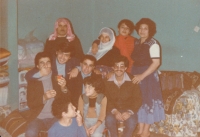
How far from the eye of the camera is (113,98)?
251 cm

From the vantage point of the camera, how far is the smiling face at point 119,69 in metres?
2.55

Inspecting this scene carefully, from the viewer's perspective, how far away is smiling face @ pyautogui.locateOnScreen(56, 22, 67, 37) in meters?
2.62

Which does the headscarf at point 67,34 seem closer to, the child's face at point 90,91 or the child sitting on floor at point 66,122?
the child's face at point 90,91

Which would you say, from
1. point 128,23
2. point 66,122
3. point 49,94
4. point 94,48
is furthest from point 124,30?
point 66,122

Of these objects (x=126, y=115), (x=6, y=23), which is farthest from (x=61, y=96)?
(x=6, y=23)

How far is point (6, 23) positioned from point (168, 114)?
1.58 metres

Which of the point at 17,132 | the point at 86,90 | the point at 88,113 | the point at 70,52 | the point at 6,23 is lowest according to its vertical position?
the point at 17,132

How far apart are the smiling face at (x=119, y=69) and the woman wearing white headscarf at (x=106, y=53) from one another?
5cm

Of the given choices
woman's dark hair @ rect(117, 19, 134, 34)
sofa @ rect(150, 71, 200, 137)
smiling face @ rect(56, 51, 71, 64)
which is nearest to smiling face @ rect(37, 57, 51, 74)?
smiling face @ rect(56, 51, 71, 64)

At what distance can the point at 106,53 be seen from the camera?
2.65m

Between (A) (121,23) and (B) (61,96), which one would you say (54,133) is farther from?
(A) (121,23)

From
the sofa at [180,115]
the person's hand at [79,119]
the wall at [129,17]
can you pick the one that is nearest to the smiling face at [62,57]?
the wall at [129,17]

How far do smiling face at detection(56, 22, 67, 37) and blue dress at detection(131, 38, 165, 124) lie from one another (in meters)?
0.63

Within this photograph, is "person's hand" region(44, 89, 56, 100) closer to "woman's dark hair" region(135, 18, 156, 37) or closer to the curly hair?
the curly hair
